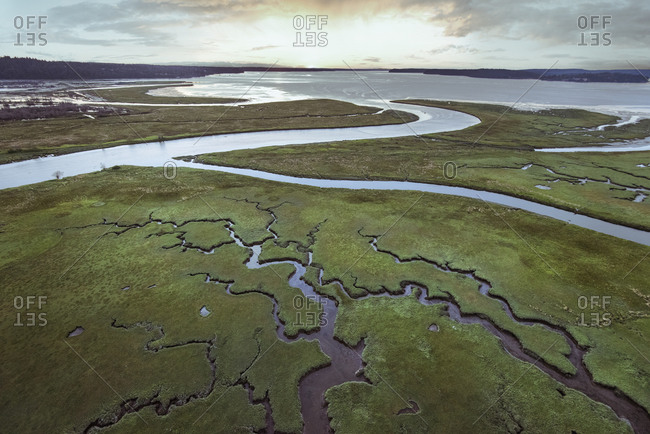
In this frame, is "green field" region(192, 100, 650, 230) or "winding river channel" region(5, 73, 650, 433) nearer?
"winding river channel" region(5, 73, 650, 433)

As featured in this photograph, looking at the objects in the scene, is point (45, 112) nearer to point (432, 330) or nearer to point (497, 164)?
point (497, 164)

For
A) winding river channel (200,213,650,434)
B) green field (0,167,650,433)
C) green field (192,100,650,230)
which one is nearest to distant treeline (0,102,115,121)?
green field (192,100,650,230)

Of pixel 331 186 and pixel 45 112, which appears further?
pixel 45 112

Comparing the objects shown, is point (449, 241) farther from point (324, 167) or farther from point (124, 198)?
point (124, 198)

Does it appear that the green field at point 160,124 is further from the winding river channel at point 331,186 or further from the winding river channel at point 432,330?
the winding river channel at point 432,330

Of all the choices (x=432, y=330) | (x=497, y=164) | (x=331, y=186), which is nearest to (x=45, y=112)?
(x=331, y=186)

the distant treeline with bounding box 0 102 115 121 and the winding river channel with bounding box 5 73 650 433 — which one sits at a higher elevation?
the distant treeline with bounding box 0 102 115 121

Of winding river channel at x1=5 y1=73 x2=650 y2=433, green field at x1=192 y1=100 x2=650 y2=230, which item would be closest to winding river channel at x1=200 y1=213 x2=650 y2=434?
winding river channel at x1=5 y1=73 x2=650 y2=433

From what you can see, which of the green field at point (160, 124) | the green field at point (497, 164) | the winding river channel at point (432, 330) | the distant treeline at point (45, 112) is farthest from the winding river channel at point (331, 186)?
the distant treeline at point (45, 112)

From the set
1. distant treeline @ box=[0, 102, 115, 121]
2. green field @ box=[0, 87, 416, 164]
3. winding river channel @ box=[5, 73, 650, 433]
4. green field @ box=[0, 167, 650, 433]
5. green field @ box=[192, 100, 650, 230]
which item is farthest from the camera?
distant treeline @ box=[0, 102, 115, 121]

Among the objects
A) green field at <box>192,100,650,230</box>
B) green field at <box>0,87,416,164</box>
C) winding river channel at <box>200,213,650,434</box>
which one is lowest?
winding river channel at <box>200,213,650,434</box>

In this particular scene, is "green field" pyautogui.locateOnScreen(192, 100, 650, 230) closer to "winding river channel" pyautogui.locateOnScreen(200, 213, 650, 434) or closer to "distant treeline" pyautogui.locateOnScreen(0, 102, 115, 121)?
"winding river channel" pyautogui.locateOnScreen(200, 213, 650, 434)

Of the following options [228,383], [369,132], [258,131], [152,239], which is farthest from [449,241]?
[258,131]

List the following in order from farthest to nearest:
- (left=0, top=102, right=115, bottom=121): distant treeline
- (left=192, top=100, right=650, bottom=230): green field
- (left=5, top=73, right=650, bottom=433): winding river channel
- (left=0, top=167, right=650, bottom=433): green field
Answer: (left=0, top=102, right=115, bottom=121): distant treeline
(left=192, top=100, right=650, bottom=230): green field
(left=5, top=73, right=650, bottom=433): winding river channel
(left=0, top=167, right=650, bottom=433): green field
